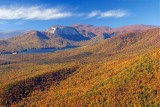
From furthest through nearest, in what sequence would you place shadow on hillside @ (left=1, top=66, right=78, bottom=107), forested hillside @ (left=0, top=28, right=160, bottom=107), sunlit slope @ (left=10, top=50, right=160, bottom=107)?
shadow on hillside @ (left=1, top=66, right=78, bottom=107), forested hillside @ (left=0, top=28, right=160, bottom=107), sunlit slope @ (left=10, top=50, right=160, bottom=107)

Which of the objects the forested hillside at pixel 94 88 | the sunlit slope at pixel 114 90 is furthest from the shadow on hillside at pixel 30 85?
the sunlit slope at pixel 114 90

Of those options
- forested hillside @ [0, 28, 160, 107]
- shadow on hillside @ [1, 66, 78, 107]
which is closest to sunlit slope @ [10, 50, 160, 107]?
forested hillside @ [0, 28, 160, 107]

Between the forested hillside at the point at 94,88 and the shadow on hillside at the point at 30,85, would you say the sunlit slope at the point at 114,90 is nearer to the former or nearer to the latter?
the forested hillside at the point at 94,88

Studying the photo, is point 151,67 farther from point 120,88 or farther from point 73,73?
point 73,73

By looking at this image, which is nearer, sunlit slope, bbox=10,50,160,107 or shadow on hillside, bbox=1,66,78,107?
sunlit slope, bbox=10,50,160,107

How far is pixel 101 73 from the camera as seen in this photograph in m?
144

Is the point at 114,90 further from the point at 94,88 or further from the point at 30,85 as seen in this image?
the point at 30,85

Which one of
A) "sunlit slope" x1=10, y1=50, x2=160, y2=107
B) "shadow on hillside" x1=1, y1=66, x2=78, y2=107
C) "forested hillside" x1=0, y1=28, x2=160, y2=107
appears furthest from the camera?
"shadow on hillside" x1=1, y1=66, x2=78, y2=107

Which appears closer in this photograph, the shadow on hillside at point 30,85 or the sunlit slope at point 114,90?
the sunlit slope at point 114,90

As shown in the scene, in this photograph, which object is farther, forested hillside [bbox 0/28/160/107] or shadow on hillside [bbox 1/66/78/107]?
shadow on hillside [bbox 1/66/78/107]

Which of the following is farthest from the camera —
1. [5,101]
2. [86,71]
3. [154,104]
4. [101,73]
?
[86,71]

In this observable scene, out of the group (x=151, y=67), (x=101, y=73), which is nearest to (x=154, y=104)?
(x=151, y=67)

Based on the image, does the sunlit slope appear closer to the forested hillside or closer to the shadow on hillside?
the forested hillside

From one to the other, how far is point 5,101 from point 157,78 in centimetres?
7051
